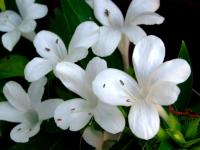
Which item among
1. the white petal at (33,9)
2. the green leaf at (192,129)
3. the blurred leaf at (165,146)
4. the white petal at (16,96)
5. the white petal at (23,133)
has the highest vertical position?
the white petal at (33,9)

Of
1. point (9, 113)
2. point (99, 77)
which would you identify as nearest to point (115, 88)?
point (99, 77)

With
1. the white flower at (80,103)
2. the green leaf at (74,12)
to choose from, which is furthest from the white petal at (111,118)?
the green leaf at (74,12)

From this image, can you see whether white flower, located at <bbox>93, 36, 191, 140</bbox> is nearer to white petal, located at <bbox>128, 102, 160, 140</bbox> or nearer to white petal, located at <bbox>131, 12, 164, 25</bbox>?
white petal, located at <bbox>128, 102, 160, 140</bbox>

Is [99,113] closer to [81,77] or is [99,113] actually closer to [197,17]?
[81,77]

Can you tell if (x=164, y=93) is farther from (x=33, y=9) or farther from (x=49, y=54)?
(x=33, y=9)

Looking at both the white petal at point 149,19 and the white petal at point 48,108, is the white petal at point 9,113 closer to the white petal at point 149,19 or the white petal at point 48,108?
the white petal at point 48,108

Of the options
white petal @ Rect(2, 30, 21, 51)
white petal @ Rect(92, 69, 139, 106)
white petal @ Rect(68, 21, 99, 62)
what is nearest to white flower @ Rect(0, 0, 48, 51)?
white petal @ Rect(2, 30, 21, 51)
